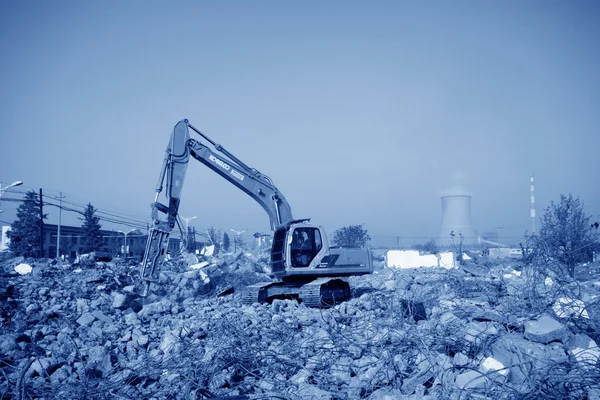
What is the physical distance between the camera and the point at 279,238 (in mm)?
13047

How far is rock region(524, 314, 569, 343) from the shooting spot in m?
6.07

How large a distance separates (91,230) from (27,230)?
6.20 meters

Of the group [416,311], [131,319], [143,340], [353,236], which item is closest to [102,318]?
[131,319]

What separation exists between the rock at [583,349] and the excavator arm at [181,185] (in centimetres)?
785

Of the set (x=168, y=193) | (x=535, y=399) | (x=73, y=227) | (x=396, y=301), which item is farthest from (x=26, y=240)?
(x=535, y=399)

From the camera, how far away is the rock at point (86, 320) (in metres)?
10.2

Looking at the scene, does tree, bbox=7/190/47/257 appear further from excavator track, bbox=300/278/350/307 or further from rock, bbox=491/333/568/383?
rock, bbox=491/333/568/383

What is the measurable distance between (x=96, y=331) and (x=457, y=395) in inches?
267

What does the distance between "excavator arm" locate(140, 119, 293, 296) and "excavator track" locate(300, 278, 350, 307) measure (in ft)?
6.39

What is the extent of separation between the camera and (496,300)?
35.6 ft

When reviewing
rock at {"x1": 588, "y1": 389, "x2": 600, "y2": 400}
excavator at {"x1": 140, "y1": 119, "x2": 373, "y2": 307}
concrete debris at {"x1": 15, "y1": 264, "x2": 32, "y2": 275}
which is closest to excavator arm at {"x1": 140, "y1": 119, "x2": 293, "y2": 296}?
excavator at {"x1": 140, "y1": 119, "x2": 373, "y2": 307}

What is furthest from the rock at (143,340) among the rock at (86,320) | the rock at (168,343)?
the rock at (86,320)

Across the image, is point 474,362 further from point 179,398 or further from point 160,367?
point 160,367

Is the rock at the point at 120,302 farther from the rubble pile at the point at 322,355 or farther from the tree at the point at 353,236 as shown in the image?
the tree at the point at 353,236
